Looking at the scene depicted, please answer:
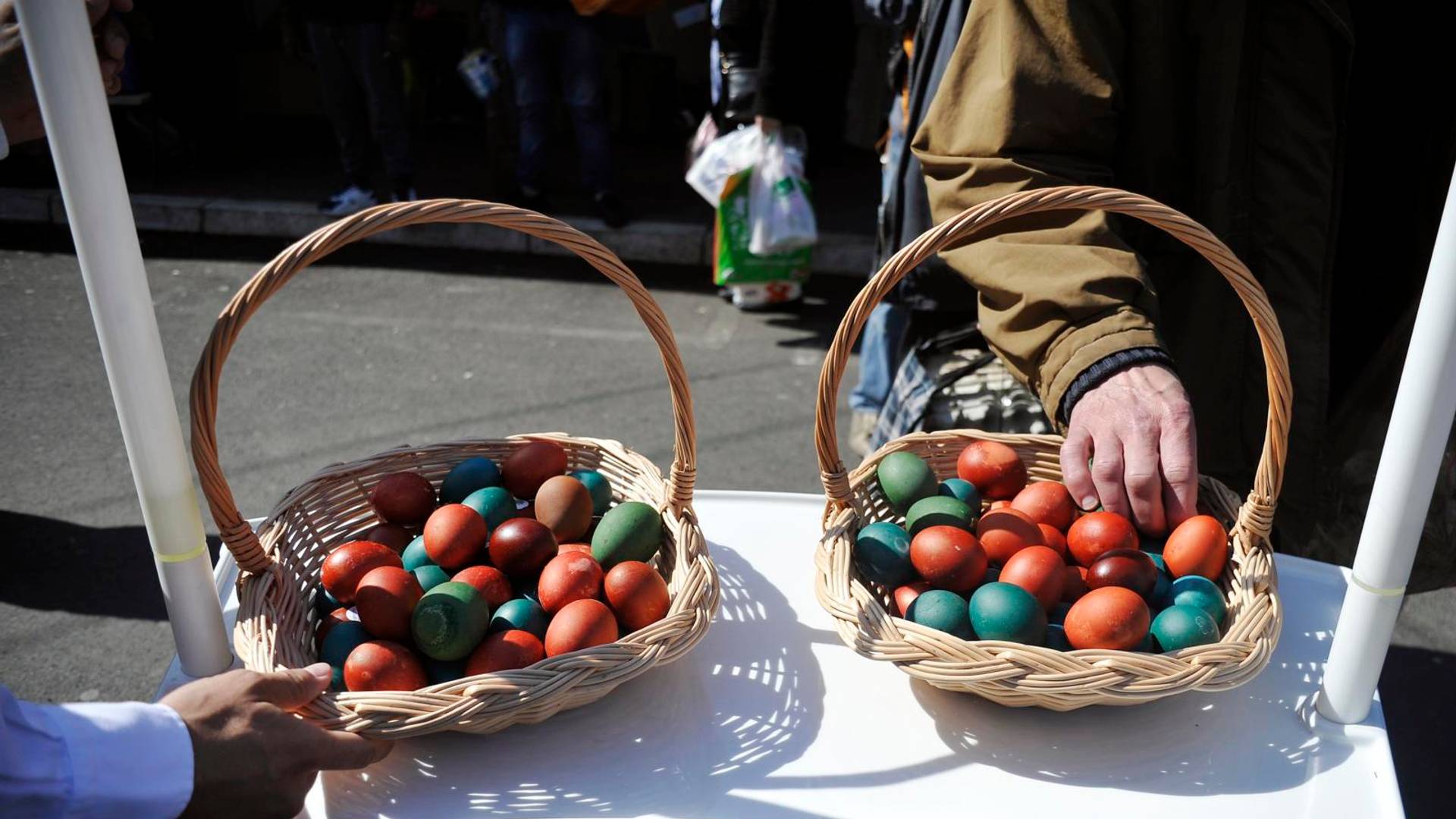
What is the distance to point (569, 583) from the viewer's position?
1271 millimetres

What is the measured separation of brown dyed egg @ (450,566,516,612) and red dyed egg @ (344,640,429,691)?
0.14 metres

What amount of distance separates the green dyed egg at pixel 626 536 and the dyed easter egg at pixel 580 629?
13 cm

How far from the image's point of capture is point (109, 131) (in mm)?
968

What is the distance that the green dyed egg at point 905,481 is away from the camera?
4.69 ft

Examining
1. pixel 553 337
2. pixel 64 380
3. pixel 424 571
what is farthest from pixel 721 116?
pixel 424 571

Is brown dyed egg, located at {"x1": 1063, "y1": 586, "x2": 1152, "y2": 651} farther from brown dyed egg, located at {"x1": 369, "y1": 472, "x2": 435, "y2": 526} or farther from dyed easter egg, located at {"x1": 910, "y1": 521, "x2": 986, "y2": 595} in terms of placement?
brown dyed egg, located at {"x1": 369, "y1": 472, "x2": 435, "y2": 526}

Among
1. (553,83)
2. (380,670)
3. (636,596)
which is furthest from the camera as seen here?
(553,83)

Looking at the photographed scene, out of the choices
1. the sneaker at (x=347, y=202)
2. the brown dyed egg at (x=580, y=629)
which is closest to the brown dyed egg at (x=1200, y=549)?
the brown dyed egg at (x=580, y=629)

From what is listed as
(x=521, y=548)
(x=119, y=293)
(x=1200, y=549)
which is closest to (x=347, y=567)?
(x=521, y=548)

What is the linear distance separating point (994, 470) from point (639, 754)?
0.63 metres

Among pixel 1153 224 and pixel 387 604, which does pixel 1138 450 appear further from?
pixel 387 604

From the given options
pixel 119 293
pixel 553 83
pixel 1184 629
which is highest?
pixel 119 293

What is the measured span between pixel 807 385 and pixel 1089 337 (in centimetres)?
282

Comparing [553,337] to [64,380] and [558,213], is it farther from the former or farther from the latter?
[64,380]
